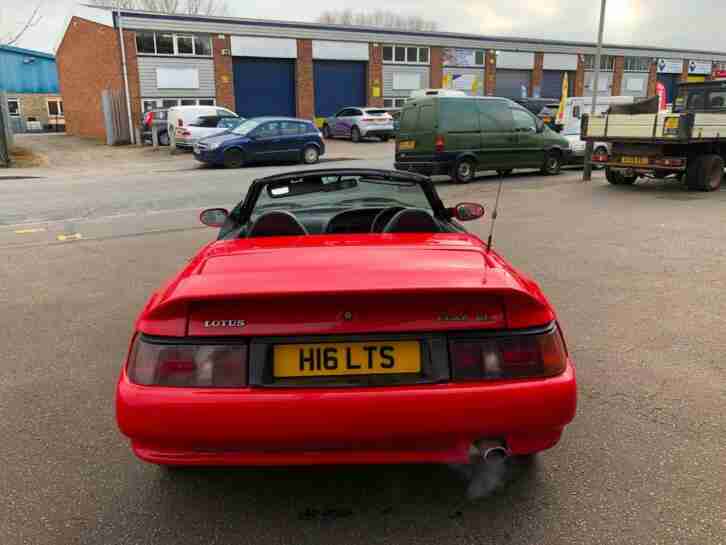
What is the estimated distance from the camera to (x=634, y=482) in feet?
8.63

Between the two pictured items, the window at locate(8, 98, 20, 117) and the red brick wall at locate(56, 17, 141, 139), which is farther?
the window at locate(8, 98, 20, 117)

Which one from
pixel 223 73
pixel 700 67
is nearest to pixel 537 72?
pixel 700 67

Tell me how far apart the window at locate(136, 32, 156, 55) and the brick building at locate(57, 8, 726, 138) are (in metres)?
0.05

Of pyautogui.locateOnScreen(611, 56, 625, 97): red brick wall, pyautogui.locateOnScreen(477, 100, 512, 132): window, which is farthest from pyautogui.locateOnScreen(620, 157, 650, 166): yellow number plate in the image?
pyautogui.locateOnScreen(611, 56, 625, 97): red brick wall

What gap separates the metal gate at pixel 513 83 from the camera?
1609 inches

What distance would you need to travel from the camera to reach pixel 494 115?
14.7 metres

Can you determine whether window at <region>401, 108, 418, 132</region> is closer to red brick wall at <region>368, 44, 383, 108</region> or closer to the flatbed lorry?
the flatbed lorry

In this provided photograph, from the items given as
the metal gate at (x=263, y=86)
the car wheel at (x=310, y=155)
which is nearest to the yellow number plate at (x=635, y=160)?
the car wheel at (x=310, y=155)

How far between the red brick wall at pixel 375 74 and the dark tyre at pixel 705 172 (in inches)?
1023

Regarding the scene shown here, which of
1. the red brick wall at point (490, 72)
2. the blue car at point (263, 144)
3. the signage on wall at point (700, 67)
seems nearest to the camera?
the blue car at point (263, 144)

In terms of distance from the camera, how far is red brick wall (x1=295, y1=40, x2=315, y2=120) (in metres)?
34.1

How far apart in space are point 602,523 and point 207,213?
9.16 feet

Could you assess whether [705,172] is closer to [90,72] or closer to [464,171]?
[464,171]

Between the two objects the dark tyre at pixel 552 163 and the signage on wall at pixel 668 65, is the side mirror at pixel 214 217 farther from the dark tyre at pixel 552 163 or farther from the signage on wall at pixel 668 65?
the signage on wall at pixel 668 65
